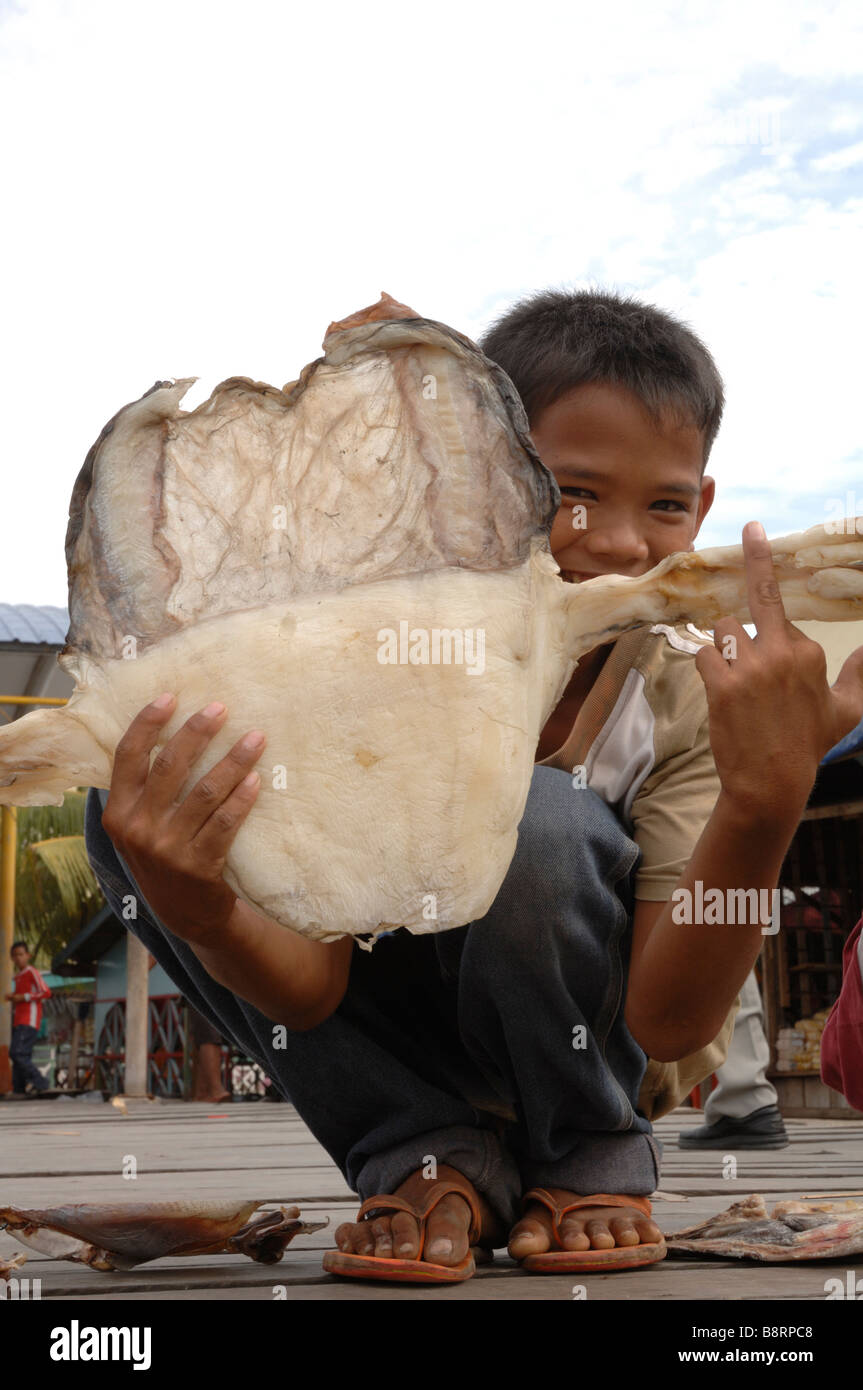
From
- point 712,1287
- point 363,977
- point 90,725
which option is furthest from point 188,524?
point 712,1287

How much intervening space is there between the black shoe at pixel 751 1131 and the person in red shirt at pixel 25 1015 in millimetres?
11277

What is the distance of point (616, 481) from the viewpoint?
2.05 m

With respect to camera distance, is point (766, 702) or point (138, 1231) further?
point (138, 1231)

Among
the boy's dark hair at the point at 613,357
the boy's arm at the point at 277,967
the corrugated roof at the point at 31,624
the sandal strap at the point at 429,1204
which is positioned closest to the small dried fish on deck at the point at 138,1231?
the sandal strap at the point at 429,1204

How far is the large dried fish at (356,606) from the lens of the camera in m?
1.59

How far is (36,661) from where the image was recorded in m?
12.1

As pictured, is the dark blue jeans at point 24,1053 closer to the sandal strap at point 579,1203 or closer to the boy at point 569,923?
the boy at point 569,923

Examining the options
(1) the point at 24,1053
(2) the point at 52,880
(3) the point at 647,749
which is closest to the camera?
(3) the point at 647,749

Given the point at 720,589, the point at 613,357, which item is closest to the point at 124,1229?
the point at 720,589

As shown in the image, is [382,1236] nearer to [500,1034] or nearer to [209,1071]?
[500,1034]

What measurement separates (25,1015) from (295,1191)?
12.9m

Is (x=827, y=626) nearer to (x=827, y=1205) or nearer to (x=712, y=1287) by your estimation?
(x=827, y=1205)
